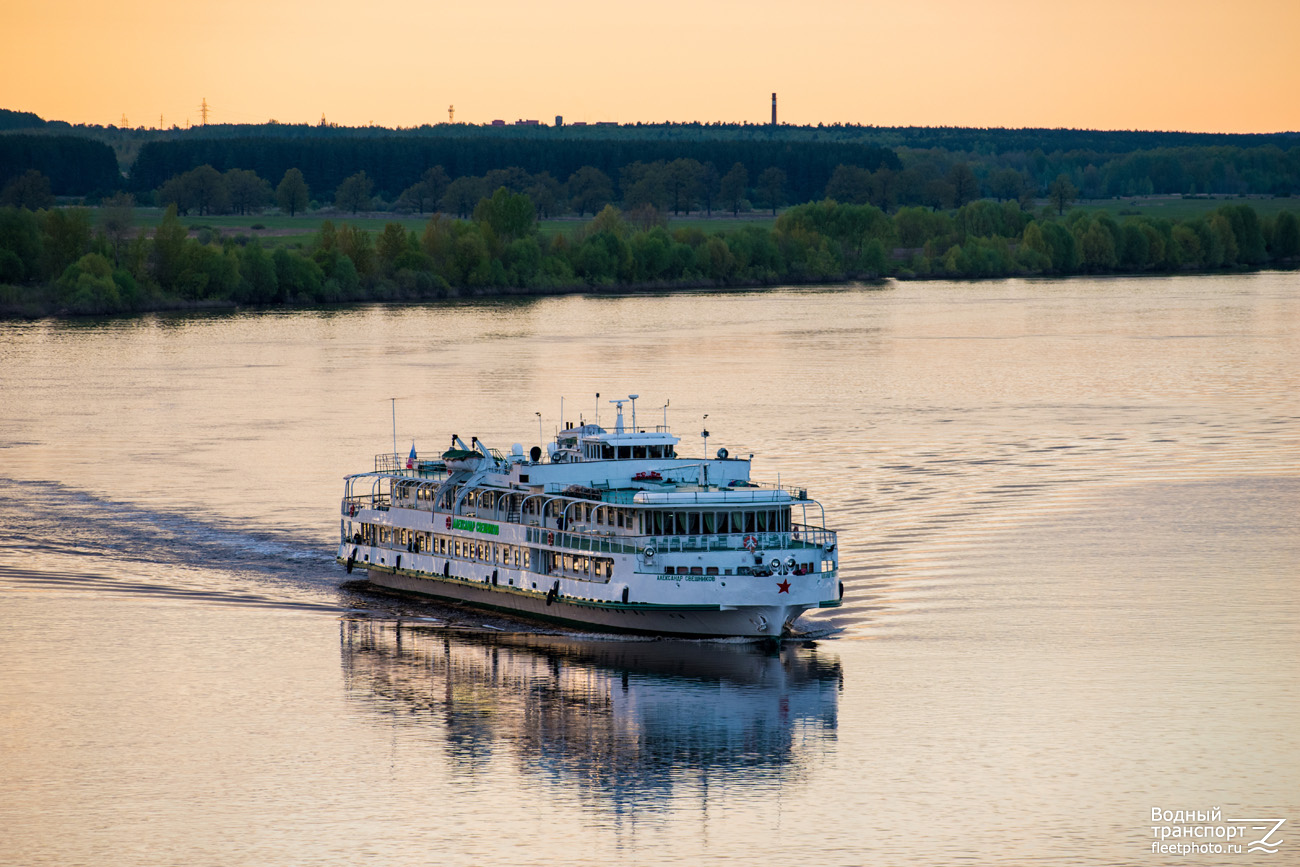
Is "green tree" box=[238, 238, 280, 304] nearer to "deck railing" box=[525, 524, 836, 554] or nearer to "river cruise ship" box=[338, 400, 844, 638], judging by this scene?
"river cruise ship" box=[338, 400, 844, 638]

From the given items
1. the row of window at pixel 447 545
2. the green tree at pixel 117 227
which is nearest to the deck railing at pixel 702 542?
the row of window at pixel 447 545

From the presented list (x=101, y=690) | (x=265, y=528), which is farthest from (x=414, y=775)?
(x=265, y=528)

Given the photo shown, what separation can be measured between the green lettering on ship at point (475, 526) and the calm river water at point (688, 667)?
2661mm

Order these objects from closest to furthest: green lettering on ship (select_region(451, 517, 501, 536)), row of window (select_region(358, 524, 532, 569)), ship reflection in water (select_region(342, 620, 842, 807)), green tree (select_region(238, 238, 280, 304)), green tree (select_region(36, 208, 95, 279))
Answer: ship reflection in water (select_region(342, 620, 842, 807)), row of window (select_region(358, 524, 532, 569)), green lettering on ship (select_region(451, 517, 501, 536)), green tree (select_region(36, 208, 95, 279)), green tree (select_region(238, 238, 280, 304))

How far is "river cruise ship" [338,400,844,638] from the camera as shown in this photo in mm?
49688

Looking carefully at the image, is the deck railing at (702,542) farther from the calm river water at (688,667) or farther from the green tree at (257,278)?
the green tree at (257,278)

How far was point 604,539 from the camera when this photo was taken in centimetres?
5134

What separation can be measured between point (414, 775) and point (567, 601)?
1190 centimetres

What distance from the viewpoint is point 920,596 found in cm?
5481

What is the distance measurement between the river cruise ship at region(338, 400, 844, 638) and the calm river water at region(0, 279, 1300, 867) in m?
1.29

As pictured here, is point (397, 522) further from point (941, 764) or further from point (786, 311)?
point (786, 311)

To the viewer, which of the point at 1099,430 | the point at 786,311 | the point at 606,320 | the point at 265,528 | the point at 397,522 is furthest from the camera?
the point at 786,311

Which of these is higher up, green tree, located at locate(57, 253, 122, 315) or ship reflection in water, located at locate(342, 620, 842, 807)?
green tree, located at locate(57, 253, 122, 315)

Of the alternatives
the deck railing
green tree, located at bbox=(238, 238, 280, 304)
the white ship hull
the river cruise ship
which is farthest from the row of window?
green tree, located at bbox=(238, 238, 280, 304)
